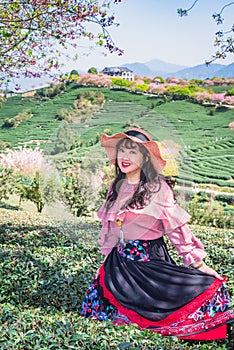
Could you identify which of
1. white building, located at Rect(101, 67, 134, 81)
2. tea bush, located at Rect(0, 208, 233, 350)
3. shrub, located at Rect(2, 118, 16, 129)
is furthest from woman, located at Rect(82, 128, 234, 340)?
white building, located at Rect(101, 67, 134, 81)

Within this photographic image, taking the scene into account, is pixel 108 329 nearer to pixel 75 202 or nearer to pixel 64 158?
pixel 75 202

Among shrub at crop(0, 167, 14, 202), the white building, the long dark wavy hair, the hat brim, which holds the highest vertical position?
the white building

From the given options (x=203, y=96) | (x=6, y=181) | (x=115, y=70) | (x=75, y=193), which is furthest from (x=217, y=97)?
(x=75, y=193)

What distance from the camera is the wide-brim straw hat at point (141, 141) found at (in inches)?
90.7

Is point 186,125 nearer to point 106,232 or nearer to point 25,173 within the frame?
point 25,173

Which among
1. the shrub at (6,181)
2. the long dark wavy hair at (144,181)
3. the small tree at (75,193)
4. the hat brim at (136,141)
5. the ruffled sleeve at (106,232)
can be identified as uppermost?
the hat brim at (136,141)

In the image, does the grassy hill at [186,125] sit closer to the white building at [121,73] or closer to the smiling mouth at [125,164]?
the white building at [121,73]

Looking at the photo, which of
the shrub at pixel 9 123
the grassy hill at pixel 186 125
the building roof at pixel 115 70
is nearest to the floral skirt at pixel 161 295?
the grassy hill at pixel 186 125

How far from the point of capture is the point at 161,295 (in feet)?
8.20

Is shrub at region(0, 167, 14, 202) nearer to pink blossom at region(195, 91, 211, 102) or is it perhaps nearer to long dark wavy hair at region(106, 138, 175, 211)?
long dark wavy hair at region(106, 138, 175, 211)

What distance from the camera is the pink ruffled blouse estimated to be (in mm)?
2373

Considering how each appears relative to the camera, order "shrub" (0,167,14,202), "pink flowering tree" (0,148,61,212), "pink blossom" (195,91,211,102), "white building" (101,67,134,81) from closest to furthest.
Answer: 1. "pink flowering tree" (0,148,61,212)
2. "shrub" (0,167,14,202)
3. "pink blossom" (195,91,211,102)
4. "white building" (101,67,134,81)

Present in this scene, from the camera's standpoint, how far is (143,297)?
8.25 feet

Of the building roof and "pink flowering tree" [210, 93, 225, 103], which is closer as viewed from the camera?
"pink flowering tree" [210, 93, 225, 103]
